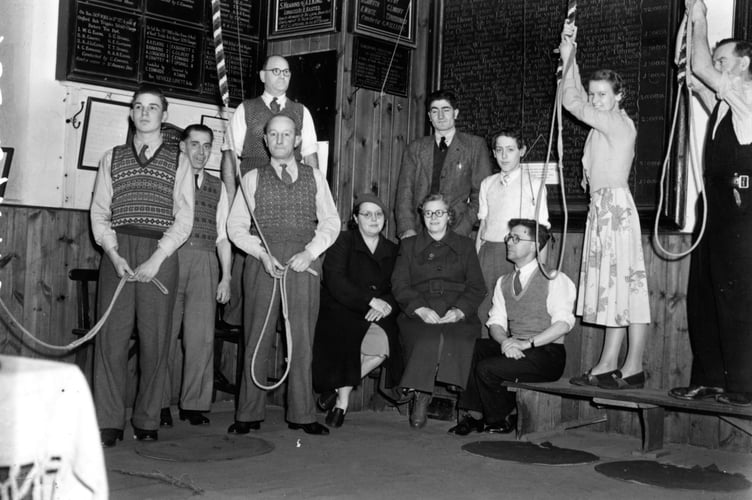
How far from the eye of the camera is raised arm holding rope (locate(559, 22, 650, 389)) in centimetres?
475

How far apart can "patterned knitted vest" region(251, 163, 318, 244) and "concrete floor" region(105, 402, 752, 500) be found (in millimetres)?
1050

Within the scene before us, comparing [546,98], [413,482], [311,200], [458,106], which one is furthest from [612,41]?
[413,482]

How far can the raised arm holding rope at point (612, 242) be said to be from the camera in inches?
187

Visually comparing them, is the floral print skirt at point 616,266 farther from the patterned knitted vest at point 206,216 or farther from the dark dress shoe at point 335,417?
the patterned knitted vest at point 206,216

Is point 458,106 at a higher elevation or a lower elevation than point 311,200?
higher

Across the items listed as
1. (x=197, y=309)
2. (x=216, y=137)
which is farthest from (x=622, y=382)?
(x=216, y=137)

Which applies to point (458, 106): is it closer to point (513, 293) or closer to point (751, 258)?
point (513, 293)

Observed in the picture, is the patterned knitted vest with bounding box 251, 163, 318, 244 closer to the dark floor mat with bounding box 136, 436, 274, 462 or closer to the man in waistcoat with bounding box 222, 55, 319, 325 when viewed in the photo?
the man in waistcoat with bounding box 222, 55, 319, 325

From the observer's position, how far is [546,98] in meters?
5.66

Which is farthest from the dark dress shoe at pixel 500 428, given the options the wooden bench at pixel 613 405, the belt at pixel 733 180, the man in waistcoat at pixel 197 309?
the belt at pixel 733 180

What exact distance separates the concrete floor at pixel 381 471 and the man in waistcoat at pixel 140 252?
261mm

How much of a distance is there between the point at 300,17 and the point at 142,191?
2141 mm

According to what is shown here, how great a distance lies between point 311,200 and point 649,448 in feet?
6.99

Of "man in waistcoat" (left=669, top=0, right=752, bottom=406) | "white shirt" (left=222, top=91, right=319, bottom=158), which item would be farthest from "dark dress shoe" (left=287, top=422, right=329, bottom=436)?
"man in waistcoat" (left=669, top=0, right=752, bottom=406)
